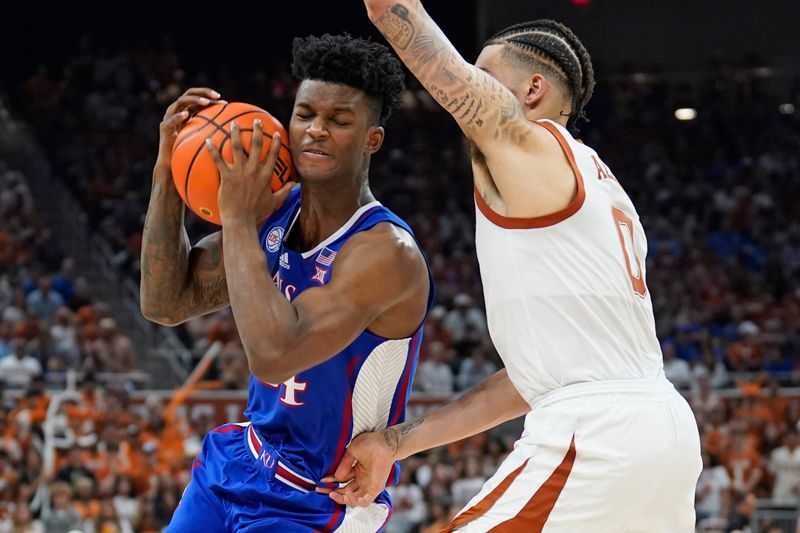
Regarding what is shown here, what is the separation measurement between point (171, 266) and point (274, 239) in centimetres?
45

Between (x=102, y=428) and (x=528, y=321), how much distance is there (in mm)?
7986

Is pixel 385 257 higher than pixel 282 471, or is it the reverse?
pixel 385 257

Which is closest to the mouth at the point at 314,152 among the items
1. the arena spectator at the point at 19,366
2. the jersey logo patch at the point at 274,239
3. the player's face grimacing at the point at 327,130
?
the player's face grimacing at the point at 327,130

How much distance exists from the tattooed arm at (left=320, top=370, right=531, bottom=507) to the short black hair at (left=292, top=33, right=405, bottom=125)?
972 mm

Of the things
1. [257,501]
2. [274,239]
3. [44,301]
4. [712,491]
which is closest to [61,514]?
[44,301]

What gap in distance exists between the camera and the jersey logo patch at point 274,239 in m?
3.65

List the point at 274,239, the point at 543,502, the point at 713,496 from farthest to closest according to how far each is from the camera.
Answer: the point at 713,496 < the point at 274,239 < the point at 543,502

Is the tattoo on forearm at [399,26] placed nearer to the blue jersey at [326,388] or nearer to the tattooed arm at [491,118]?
the tattooed arm at [491,118]

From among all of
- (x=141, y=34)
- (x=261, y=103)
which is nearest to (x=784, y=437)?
(x=261, y=103)

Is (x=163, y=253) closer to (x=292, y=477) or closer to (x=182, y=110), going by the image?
(x=182, y=110)

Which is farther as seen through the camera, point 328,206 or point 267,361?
point 328,206

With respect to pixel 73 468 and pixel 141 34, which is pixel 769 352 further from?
pixel 141 34

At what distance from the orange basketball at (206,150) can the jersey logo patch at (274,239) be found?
7.4 inches

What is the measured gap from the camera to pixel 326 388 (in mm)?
3518
